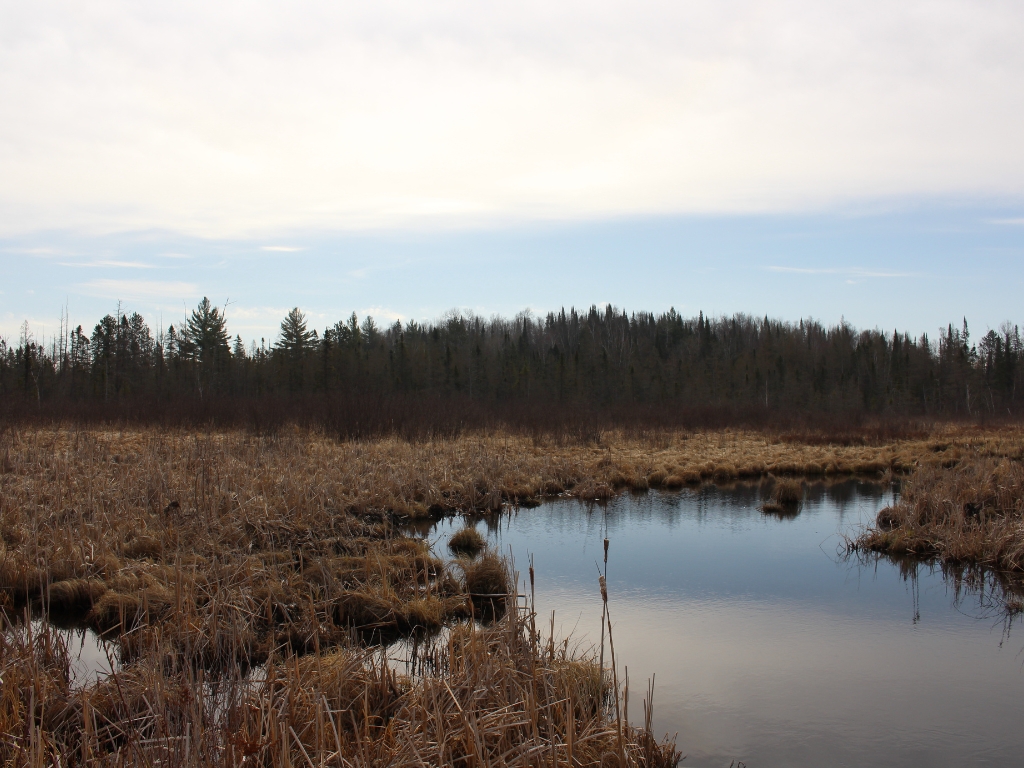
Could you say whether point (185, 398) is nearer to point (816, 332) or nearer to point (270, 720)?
point (270, 720)

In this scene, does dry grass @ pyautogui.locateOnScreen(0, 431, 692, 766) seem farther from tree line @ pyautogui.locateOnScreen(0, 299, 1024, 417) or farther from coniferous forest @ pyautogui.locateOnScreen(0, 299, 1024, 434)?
tree line @ pyautogui.locateOnScreen(0, 299, 1024, 417)

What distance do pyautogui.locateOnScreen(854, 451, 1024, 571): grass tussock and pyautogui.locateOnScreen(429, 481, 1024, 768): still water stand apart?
54 cm

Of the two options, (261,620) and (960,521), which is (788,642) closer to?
(960,521)

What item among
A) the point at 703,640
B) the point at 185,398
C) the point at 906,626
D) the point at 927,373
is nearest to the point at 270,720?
the point at 703,640

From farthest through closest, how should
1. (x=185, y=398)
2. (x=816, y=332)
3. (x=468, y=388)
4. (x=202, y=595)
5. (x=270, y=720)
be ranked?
(x=816, y=332), (x=468, y=388), (x=185, y=398), (x=202, y=595), (x=270, y=720)

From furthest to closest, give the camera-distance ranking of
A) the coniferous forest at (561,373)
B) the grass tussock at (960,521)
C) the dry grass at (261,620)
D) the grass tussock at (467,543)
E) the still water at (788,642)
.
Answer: the coniferous forest at (561,373) < the grass tussock at (467,543) < the grass tussock at (960,521) < the still water at (788,642) < the dry grass at (261,620)

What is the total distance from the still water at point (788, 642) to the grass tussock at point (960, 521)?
1.78 feet

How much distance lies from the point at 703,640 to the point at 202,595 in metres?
5.03

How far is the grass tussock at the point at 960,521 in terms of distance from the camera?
31.9ft

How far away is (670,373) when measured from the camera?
62.8 meters

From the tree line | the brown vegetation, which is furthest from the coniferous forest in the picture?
the brown vegetation

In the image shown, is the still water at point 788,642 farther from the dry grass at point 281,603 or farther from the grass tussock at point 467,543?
the dry grass at point 281,603

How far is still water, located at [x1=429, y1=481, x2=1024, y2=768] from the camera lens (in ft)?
17.2

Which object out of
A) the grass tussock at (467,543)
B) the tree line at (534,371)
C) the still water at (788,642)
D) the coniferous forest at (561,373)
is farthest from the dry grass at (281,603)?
the tree line at (534,371)
